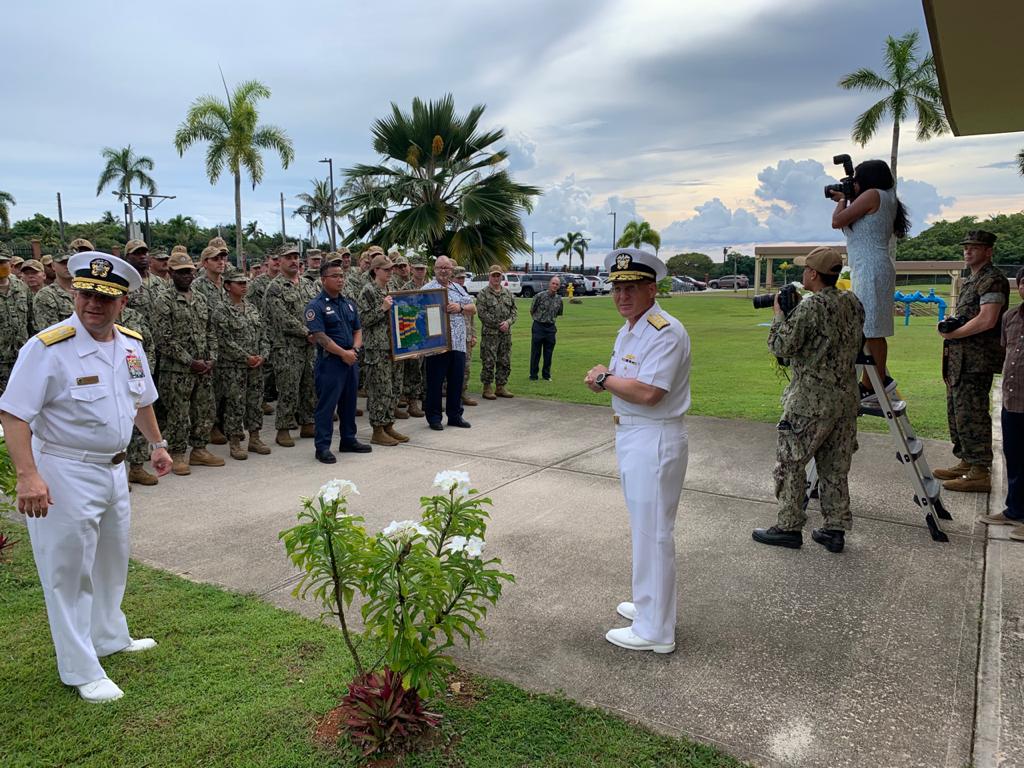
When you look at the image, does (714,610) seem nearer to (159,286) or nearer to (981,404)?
(981,404)

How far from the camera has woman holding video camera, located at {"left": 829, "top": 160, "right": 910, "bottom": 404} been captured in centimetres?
477

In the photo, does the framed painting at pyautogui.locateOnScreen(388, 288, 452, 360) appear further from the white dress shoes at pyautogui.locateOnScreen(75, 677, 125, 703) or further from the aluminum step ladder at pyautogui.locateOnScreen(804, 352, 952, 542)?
the white dress shoes at pyautogui.locateOnScreen(75, 677, 125, 703)

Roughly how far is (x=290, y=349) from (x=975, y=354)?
6.56m

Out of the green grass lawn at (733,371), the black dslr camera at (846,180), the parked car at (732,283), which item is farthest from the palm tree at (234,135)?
the parked car at (732,283)

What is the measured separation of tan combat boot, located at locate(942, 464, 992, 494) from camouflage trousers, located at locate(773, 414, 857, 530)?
1869mm

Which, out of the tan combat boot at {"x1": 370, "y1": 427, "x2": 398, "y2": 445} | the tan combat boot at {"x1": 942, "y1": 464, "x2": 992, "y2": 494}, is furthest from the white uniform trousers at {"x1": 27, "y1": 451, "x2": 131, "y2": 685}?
the tan combat boot at {"x1": 942, "y1": 464, "x2": 992, "y2": 494}

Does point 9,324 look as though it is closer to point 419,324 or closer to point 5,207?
point 419,324

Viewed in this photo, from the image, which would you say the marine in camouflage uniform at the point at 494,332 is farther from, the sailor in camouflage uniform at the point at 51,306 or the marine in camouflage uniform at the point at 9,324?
the marine in camouflage uniform at the point at 9,324

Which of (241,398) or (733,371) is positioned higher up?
(241,398)

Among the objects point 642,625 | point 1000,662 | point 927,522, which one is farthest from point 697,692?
point 927,522

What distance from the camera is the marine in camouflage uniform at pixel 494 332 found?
404 inches

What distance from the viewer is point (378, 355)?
7.84 m

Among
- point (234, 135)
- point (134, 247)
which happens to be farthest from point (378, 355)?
point (234, 135)

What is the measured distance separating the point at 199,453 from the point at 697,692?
5.51 metres
